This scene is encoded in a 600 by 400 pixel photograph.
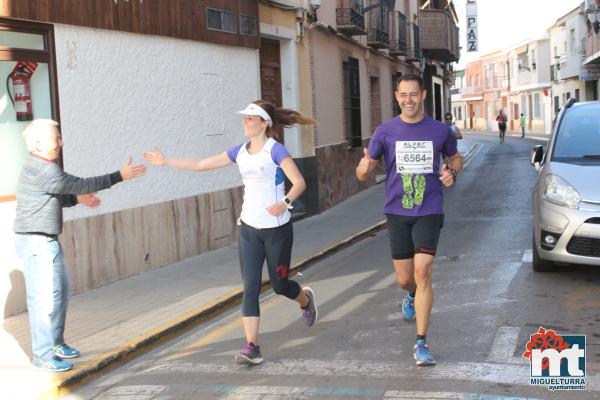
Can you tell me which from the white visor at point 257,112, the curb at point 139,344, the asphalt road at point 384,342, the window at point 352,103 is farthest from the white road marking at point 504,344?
the window at point 352,103

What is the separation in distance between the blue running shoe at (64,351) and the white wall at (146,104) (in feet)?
8.56

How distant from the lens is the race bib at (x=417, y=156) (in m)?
5.38

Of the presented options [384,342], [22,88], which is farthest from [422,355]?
[22,88]

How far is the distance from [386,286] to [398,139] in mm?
2897

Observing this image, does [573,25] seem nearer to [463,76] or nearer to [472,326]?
[463,76]

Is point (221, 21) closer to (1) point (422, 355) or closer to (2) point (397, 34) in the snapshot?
(1) point (422, 355)

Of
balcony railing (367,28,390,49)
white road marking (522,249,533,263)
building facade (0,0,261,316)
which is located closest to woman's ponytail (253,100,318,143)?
building facade (0,0,261,316)

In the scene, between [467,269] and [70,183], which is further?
[467,269]

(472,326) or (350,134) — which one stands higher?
(350,134)

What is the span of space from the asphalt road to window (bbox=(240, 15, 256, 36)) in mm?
4298

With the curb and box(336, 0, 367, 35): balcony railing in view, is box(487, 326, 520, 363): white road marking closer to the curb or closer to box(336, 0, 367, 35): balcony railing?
the curb

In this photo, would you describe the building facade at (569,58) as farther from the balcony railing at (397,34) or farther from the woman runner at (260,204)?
the woman runner at (260,204)

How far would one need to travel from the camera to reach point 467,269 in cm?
859

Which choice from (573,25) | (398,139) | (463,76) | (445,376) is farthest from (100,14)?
(463,76)
